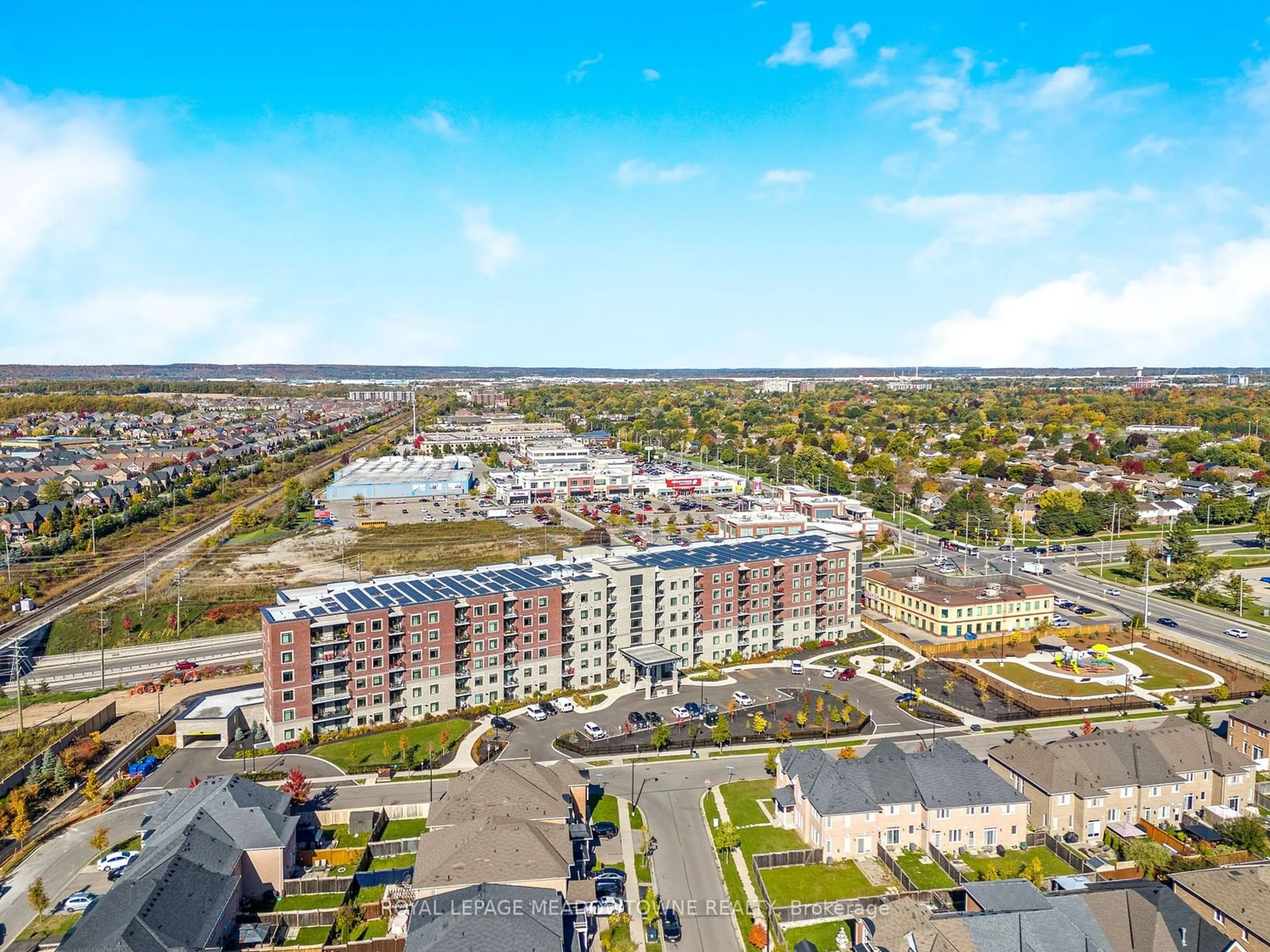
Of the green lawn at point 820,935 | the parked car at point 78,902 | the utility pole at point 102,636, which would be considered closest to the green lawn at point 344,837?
the parked car at point 78,902

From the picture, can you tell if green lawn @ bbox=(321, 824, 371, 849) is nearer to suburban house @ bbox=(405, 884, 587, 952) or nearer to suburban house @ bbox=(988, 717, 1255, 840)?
suburban house @ bbox=(405, 884, 587, 952)

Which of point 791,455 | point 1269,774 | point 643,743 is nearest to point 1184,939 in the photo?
point 1269,774

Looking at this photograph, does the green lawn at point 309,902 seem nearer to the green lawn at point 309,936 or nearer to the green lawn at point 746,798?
the green lawn at point 309,936

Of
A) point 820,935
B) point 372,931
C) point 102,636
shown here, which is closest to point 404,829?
point 372,931

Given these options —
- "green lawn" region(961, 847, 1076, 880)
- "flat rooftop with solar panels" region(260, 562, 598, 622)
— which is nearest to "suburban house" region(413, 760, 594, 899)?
"flat rooftop with solar panels" region(260, 562, 598, 622)

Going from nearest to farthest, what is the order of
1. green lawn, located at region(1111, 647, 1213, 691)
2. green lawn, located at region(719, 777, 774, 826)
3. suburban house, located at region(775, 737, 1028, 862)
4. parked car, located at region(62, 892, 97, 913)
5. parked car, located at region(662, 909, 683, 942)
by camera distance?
1. parked car, located at region(662, 909, 683, 942)
2. parked car, located at region(62, 892, 97, 913)
3. suburban house, located at region(775, 737, 1028, 862)
4. green lawn, located at region(719, 777, 774, 826)
5. green lawn, located at region(1111, 647, 1213, 691)

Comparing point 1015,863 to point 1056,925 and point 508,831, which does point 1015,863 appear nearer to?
point 1056,925
